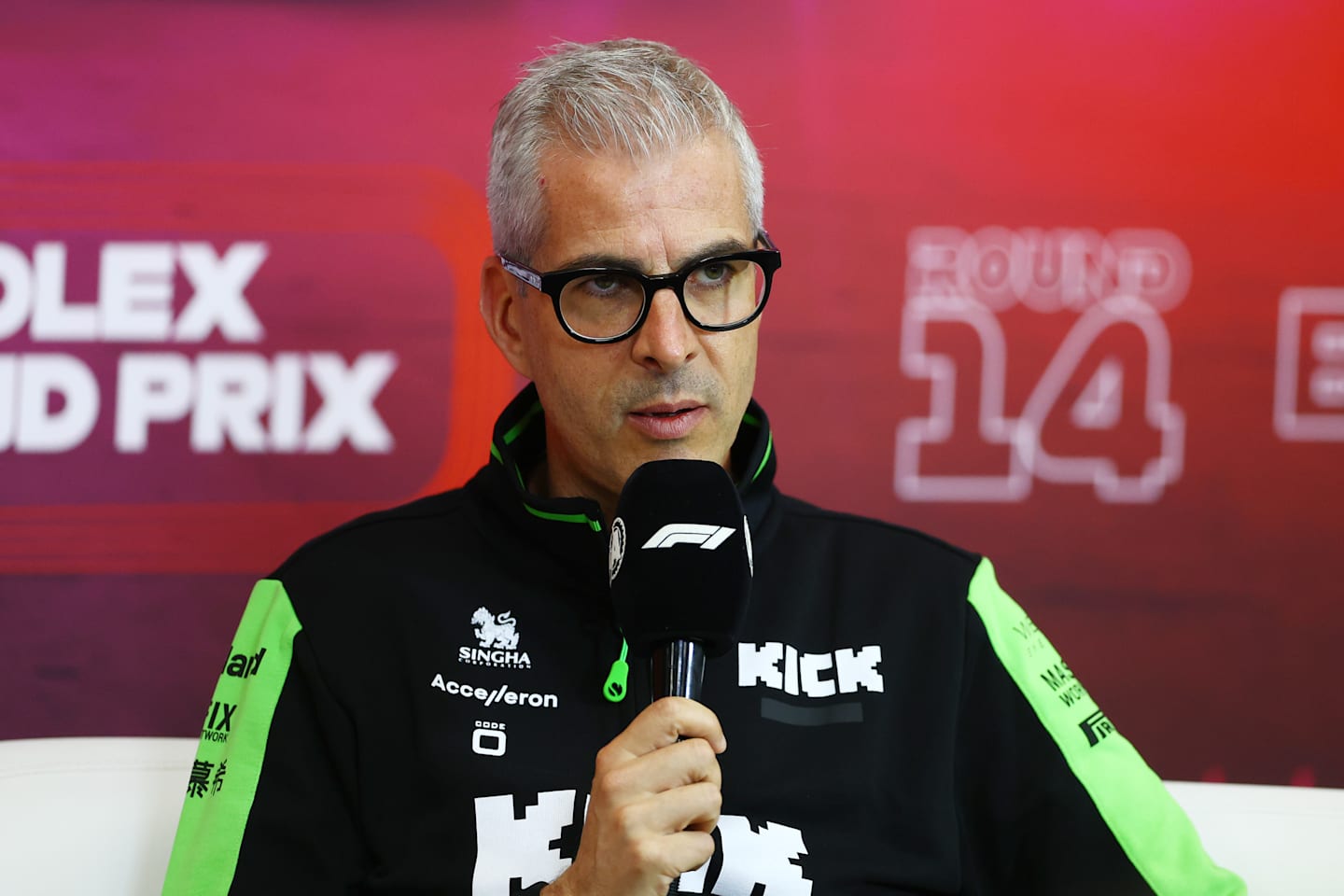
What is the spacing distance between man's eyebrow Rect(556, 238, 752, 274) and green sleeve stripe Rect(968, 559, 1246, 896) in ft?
1.46

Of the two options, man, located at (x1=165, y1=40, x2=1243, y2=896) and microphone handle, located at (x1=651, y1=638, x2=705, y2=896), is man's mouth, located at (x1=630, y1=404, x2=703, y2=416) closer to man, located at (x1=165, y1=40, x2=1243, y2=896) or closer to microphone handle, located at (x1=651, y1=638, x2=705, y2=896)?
man, located at (x1=165, y1=40, x2=1243, y2=896)

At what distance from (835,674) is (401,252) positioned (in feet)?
3.46

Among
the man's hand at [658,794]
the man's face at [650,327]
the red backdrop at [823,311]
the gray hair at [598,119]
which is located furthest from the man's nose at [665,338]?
the red backdrop at [823,311]

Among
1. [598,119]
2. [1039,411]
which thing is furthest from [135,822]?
[1039,411]

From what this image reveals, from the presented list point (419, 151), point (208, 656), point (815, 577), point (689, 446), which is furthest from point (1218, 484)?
point (208, 656)

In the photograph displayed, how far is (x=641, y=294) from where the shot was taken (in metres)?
1.34

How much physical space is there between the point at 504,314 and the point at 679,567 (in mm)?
542

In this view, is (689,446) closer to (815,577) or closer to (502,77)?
(815,577)

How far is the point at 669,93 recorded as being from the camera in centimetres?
140

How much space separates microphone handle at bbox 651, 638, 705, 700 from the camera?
3.40 feet

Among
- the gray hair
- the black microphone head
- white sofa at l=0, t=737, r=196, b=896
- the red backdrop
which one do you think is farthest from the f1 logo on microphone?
the red backdrop

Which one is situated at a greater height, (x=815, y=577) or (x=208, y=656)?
A: (x=815, y=577)

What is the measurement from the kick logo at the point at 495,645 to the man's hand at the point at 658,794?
1.30 feet

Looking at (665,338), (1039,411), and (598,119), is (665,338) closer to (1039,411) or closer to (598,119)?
(598,119)
